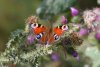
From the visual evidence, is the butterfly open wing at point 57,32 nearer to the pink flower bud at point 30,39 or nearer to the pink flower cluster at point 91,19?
the pink flower bud at point 30,39

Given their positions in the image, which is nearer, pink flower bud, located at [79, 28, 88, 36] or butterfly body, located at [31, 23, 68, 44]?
butterfly body, located at [31, 23, 68, 44]

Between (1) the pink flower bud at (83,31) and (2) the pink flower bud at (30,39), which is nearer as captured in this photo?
(2) the pink flower bud at (30,39)

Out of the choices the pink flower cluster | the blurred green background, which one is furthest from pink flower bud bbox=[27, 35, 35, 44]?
the blurred green background

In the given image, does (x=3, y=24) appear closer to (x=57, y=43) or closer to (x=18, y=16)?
(x=18, y=16)

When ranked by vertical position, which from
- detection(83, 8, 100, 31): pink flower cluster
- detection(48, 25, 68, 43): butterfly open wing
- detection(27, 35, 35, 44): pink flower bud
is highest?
detection(83, 8, 100, 31): pink flower cluster

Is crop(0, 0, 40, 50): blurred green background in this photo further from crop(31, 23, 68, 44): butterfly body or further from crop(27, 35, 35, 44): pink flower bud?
crop(31, 23, 68, 44): butterfly body

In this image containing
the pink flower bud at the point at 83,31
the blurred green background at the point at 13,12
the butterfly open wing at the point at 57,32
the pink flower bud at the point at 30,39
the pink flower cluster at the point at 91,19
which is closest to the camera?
the butterfly open wing at the point at 57,32

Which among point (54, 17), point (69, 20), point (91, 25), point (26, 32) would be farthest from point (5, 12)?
point (26, 32)

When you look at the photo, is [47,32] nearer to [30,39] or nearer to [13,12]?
[30,39]

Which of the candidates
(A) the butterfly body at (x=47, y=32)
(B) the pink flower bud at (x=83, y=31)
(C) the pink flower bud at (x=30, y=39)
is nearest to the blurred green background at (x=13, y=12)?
(B) the pink flower bud at (x=83, y=31)

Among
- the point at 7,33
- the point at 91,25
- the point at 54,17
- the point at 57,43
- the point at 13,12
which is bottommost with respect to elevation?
the point at 57,43

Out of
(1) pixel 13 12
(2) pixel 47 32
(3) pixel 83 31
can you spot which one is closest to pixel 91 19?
(3) pixel 83 31
